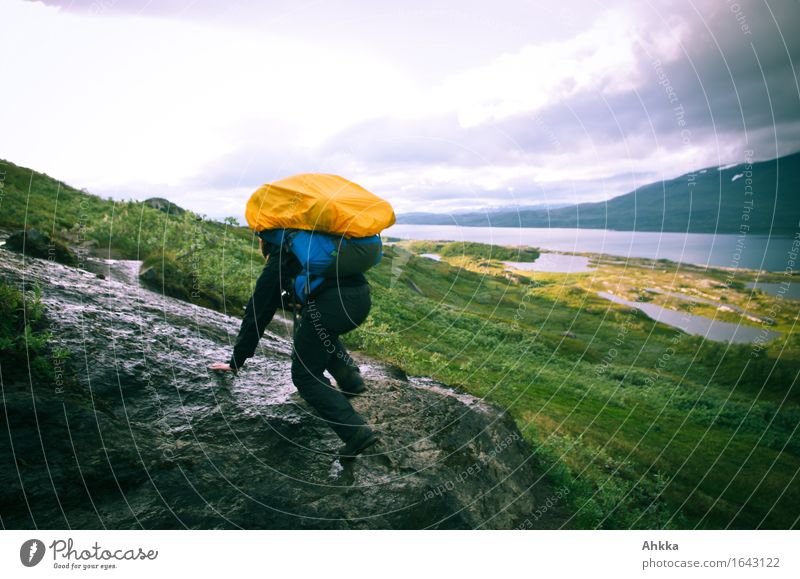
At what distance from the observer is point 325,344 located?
5.50 meters

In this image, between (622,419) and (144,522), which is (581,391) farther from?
(144,522)

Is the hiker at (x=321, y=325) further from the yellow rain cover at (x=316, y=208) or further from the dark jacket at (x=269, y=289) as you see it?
the yellow rain cover at (x=316, y=208)

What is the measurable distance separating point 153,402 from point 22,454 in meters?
1.37

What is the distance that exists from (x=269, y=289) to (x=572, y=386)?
71.7ft

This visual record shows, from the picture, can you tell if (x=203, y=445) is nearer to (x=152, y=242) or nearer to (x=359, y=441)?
(x=359, y=441)

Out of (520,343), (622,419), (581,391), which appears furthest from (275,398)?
(520,343)

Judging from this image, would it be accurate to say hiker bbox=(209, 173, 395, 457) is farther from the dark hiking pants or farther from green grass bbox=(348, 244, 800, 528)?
green grass bbox=(348, 244, 800, 528)

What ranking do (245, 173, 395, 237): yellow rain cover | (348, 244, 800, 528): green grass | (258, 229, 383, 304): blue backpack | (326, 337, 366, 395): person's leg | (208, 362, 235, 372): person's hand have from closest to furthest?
(245, 173, 395, 237): yellow rain cover < (258, 229, 383, 304): blue backpack < (208, 362, 235, 372): person's hand < (326, 337, 366, 395): person's leg < (348, 244, 800, 528): green grass

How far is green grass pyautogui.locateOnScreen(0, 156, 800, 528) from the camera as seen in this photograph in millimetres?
9930

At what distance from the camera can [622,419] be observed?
19.7m

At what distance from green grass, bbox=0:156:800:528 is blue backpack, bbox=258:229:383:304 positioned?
522cm

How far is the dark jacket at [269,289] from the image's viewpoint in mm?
5312

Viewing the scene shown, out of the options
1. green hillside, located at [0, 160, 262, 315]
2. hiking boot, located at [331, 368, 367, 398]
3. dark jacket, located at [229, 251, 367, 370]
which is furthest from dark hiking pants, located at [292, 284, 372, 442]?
green hillside, located at [0, 160, 262, 315]

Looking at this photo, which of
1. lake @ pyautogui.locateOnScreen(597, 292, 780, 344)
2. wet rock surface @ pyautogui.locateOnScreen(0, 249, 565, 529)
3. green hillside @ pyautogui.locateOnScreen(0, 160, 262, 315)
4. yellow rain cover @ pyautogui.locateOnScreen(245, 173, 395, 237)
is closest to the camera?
wet rock surface @ pyautogui.locateOnScreen(0, 249, 565, 529)
